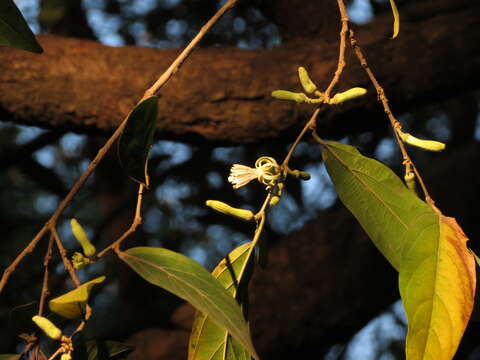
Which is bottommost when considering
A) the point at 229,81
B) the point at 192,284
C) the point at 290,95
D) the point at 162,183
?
the point at 162,183

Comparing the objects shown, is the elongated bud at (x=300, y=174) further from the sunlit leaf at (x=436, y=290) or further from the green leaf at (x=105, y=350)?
the green leaf at (x=105, y=350)

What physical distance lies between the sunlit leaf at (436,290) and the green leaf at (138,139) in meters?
0.22

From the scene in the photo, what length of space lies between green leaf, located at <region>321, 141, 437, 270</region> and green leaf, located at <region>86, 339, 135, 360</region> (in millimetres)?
236

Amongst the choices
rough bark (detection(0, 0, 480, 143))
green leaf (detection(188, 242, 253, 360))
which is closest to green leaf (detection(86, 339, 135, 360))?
green leaf (detection(188, 242, 253, 360))

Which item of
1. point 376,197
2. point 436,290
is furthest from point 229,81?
point 436,290

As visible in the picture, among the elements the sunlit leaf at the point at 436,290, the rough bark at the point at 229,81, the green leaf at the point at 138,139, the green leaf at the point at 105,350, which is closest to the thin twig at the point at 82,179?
the green leaf at the point at 138,139

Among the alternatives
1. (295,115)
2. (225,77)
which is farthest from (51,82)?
(295,115)

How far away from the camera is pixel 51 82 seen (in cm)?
127

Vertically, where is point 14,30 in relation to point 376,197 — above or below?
above

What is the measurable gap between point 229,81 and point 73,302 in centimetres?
85

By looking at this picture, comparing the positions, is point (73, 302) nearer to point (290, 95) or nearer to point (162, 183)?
point (290, 95)

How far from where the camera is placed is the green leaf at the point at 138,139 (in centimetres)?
54

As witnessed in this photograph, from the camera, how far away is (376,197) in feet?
2.01

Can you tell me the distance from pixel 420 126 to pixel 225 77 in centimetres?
125
